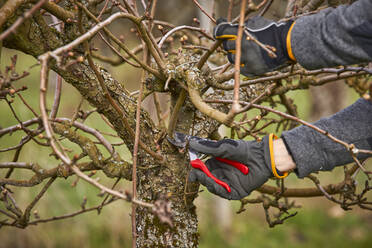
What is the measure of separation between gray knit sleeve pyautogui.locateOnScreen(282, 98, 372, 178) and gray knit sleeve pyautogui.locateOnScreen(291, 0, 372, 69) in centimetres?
26

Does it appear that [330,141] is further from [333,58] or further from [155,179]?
[155,179]

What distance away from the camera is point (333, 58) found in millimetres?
1067

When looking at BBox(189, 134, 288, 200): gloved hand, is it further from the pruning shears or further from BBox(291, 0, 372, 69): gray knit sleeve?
BBox(291, 0, 372, 69): gray knit sleeve

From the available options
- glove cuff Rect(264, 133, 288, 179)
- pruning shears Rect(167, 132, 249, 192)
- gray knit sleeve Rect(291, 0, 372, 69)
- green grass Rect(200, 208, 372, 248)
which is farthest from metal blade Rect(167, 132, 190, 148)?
green grass Rect(200, 208, 372, 248)

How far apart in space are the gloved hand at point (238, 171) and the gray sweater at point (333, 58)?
10 cm

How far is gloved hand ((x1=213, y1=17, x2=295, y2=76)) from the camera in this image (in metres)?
1.09

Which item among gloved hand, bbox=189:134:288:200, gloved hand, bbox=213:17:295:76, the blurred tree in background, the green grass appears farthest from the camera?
the green grass

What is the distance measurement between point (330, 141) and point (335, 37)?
40 cm

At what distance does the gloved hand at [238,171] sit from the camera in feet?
4.00

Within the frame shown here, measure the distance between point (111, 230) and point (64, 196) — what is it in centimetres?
71

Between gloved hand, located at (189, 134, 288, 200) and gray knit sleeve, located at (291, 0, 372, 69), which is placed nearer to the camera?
gray knit sleeve, located at (291, 0, 372, 69)

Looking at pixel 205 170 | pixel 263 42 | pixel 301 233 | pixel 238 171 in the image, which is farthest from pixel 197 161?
pixel 301 233

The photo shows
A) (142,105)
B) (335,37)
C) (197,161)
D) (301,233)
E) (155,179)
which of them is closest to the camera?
(335,37)

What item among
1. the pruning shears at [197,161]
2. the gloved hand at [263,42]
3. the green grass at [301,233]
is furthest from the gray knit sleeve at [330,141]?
the green grass at [301,233]
